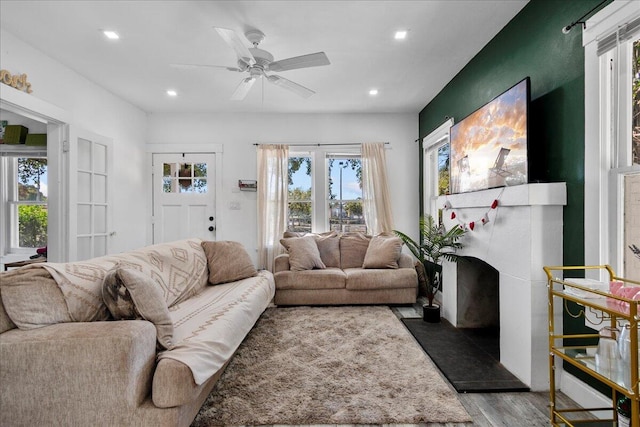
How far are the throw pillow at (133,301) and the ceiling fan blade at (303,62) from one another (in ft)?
6.44

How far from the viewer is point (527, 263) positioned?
2.07 metres

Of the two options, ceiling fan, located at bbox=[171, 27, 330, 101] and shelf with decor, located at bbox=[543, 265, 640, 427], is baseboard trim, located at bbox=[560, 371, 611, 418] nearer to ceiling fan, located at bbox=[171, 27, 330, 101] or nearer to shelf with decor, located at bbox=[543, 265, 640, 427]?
shelf with decor, located at bbox=[543, 265, 640, 427]

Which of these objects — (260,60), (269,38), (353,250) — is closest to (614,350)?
(260,60)

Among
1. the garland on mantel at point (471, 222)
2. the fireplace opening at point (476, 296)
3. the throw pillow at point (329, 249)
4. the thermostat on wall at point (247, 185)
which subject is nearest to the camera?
the garland on mantel at point (471, 222)

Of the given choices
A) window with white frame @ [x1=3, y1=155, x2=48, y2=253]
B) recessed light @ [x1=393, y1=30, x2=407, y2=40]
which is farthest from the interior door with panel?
recessed light @ [x1=393, y1=30, x2=407, y2=40]

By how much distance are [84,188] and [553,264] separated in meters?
4.58

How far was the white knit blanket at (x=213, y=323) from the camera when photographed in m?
1.56

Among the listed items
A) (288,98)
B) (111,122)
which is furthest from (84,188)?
(288,98)

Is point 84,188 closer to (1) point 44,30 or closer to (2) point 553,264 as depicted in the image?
(1) point 44,30

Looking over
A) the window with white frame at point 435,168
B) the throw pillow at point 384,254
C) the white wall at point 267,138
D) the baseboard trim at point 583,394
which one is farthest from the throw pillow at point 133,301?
the window with white frame at point 435,168

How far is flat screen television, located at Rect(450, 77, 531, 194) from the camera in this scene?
87.7 inches

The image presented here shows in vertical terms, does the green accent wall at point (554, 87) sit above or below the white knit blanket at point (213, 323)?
above

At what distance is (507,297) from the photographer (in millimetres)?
2312

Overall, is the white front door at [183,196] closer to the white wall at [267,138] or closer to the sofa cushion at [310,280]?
the white wall at [267,138]
